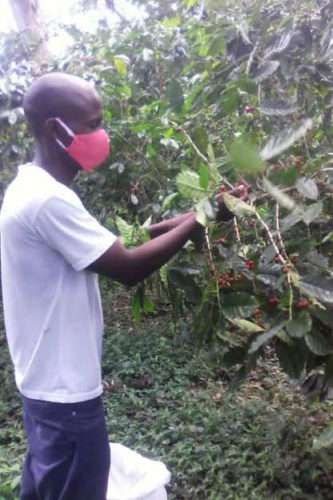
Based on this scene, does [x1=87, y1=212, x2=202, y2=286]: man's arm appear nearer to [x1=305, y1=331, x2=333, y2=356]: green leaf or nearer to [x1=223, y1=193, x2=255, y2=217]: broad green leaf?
[x1=223, y1=193, x2=255, y2=217]: broad green leaf

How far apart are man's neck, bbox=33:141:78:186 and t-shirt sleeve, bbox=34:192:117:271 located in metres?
0.18

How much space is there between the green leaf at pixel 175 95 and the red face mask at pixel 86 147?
1.47 ft

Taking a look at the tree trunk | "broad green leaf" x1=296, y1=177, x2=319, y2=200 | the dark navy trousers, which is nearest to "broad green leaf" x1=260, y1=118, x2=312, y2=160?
"broad green leaf" x1=296, y1=177, x2=319, y2=200

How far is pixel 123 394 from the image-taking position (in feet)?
11.5

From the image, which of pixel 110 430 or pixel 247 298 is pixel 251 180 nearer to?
pixel 247 298

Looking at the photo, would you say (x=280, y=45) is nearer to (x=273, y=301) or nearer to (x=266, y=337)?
(x=273, y=301)

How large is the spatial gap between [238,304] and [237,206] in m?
0.26

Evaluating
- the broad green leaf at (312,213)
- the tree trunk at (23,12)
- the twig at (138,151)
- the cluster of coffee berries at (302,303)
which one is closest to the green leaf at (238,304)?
the cluster of coffee berries at (302,303)

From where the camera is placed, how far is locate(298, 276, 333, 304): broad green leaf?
130 centimetres

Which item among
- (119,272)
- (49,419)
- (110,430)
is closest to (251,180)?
(119,272)

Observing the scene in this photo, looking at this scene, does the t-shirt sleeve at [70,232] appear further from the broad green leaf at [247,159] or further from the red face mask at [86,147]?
the broad green leaf at [247,159]

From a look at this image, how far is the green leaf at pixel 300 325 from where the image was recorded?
1.31 meters

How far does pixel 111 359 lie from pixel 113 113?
5.72ft

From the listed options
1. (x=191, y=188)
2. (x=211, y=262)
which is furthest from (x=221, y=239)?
(x=191, y=188)
